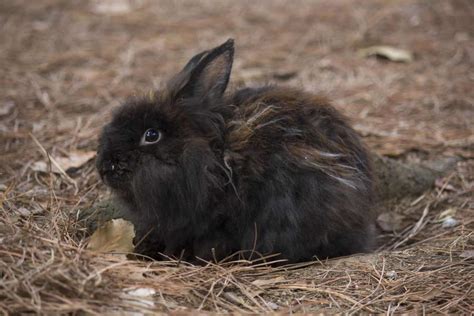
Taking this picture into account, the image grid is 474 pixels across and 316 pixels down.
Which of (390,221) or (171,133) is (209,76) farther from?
(390,221)

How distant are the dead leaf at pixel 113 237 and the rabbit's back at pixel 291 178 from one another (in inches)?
25.4

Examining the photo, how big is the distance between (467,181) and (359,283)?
73.5 inches

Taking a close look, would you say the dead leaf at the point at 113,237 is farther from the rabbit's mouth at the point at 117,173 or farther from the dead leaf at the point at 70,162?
the dead leaf at the point at 70,162

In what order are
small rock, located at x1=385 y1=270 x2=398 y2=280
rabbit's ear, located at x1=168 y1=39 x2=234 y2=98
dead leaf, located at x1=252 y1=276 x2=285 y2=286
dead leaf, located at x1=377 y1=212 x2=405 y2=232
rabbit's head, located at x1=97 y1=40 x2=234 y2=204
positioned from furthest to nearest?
dead leaf, located at x1=377 y1=212 x2=405 y2=232
rabbit's ear, located at x1=168 y1=39 x2=234 y2=98
rabbit's head, located at x1=97 y1=40 x2=234 y2=204
small rock, located at x1=385 y1=270 x2=398 y2=280
dead leaf, located at x1=252 y1=276 x2=285 y2=286

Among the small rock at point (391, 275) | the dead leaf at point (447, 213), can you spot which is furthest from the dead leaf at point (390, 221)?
the small rock at point (391, 275)

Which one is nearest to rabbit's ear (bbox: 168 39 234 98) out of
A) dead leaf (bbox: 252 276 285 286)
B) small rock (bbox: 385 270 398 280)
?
dead leaf (bbox: 252 276 285 286)

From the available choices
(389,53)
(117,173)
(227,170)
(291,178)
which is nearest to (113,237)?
(117,173)

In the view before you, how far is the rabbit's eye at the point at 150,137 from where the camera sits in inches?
148

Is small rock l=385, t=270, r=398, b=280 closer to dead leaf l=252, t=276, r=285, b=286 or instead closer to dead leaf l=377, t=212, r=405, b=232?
dead leaf l=252, t=276, r=285, b=286

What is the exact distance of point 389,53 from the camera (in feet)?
23.0

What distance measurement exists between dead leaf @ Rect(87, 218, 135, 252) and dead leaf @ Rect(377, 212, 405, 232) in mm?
1967

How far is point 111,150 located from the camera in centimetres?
373

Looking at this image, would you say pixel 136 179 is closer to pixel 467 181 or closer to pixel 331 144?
pixel 331 144

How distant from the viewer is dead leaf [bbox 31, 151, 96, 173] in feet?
15.2
